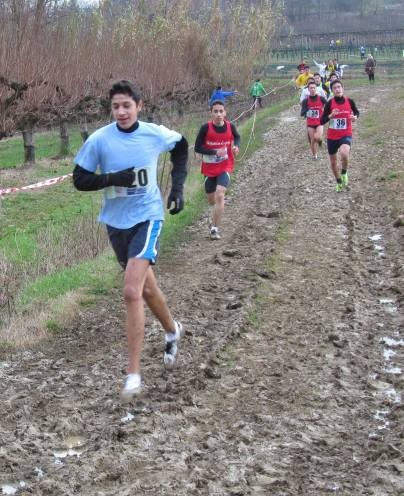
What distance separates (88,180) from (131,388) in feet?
4.78

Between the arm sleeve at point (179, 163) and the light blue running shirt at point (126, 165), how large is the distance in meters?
0.41

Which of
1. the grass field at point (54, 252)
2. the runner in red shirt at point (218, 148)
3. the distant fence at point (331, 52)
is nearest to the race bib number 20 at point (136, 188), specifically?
the grass field at point (54, 252)

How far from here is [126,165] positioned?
5.93 metres

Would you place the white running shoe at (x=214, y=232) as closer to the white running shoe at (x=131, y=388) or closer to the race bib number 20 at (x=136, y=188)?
the race bib number 20 at (x=136, y=188)

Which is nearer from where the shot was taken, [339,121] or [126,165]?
[126,165]

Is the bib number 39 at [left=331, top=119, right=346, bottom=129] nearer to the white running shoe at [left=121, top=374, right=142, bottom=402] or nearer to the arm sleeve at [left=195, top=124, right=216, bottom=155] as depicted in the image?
the arm sleeve at [left=195, top=124, right=216, bottom=155]

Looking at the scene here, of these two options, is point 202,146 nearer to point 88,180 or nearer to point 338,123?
point 338,123

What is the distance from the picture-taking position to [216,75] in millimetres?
39438

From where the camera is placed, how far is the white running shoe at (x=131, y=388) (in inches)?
219

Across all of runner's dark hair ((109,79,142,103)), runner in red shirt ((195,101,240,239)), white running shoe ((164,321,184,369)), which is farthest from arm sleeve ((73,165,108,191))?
runner in red shirt ((195,101,240,239))

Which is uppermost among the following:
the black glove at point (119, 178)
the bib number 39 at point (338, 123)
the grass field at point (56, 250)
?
the black glove at point (119, 178)

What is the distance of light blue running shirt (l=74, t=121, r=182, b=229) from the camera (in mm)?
5934

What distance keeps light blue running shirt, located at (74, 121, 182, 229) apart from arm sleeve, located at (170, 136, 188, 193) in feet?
1.35

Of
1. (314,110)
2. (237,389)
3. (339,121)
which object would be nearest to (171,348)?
(237,389)
